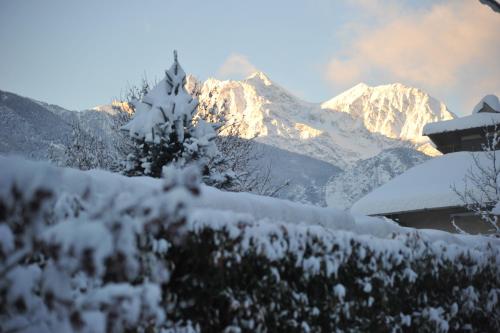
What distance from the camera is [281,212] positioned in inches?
143

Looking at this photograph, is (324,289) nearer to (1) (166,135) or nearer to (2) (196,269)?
(2) (196,269)

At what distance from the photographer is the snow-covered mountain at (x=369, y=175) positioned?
144000 millimetres

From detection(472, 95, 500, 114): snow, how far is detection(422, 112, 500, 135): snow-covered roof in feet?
3.94

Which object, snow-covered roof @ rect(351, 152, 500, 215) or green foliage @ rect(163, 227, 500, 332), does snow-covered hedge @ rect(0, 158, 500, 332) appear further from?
snow-covered roof @ rect(351, 152, 500, 215)

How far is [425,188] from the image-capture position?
1625 centimetres

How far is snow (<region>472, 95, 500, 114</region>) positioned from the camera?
20.6m

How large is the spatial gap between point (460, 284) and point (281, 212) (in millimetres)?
2260

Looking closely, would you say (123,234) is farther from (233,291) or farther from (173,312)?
(233,291)

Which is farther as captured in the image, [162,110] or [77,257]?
[162,110]

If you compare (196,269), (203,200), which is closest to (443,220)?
(203,200)

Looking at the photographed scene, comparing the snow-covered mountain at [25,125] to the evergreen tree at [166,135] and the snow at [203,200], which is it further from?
the snow at [203,200]

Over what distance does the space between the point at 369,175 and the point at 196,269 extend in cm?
15855

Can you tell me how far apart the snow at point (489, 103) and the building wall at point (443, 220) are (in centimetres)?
727

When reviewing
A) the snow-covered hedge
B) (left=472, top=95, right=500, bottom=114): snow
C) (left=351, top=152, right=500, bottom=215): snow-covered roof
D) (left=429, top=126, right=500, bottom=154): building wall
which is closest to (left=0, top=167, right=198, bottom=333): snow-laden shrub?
the snow-covered hedge
